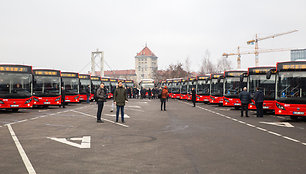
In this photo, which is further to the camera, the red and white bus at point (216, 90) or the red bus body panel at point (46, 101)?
the red and white bus at point (216, 90)

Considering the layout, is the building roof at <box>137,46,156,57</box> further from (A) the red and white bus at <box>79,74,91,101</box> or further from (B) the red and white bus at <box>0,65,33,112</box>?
(B) the red and white bus at <box>0,65,33,112</box>

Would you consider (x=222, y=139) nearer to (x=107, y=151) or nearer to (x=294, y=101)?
(x=107, y=151)

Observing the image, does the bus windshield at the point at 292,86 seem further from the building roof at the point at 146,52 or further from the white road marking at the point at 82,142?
the building roof at the point at 146,52

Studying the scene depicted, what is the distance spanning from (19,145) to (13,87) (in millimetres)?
12937

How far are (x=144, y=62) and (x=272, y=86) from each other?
170772mm

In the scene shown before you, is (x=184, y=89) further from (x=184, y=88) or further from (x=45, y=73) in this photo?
A: (x=45, y=73)

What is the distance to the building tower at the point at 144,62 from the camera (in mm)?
190000

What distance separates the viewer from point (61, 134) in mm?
11578

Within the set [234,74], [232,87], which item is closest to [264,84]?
[232,87]

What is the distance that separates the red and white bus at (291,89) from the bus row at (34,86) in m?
10.7

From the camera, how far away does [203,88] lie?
3653 cm

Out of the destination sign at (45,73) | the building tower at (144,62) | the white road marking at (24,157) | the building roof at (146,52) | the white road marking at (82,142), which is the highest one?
the building roof at (146,52)

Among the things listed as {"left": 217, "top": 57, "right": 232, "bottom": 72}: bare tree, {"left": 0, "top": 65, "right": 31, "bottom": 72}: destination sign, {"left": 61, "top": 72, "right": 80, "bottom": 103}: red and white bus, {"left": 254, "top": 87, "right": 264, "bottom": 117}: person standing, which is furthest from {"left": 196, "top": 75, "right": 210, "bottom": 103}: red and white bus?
{"left": 217, "top": 57, "right": 232, "bottom": 72}: bare tree

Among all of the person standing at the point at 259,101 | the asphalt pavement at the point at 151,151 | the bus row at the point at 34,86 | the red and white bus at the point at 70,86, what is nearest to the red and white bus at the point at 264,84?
the person standing at the point at 259,101
